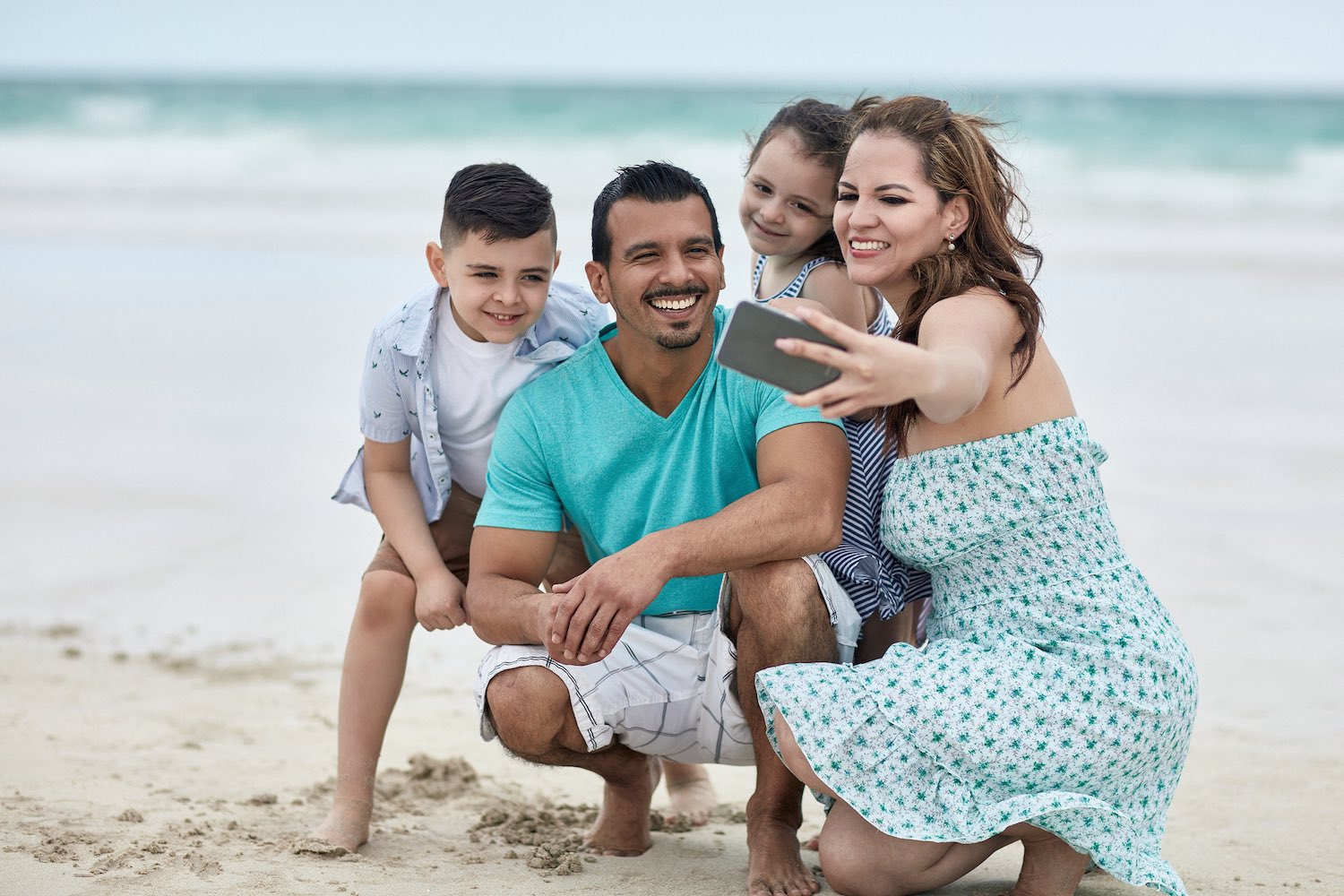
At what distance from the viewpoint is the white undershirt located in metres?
3.31

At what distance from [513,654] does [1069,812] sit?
122 centimetres

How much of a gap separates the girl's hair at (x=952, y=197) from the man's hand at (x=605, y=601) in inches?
24.0

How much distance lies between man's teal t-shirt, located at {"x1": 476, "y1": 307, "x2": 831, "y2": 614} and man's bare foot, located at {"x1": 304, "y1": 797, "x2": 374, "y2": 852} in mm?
748

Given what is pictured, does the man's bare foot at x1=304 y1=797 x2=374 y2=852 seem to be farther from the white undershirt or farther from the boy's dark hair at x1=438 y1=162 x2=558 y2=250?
the boy's dark hair at x1=438 y1=162 x2=558 y2=250

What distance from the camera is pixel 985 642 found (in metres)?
2.70

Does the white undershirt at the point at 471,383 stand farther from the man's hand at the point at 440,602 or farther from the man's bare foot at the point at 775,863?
the man's bare foot at the point at 775,863

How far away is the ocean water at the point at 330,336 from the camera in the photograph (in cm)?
538

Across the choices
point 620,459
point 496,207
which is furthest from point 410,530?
point 496,207

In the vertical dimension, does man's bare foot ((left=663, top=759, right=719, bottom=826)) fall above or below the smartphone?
below

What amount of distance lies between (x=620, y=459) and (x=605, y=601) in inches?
19.1

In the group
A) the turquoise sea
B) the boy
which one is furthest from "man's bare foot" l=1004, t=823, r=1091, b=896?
the turquoise sea

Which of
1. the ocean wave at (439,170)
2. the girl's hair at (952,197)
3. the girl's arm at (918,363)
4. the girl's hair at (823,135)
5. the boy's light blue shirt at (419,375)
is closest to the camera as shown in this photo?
the girl's arm at (918,363)

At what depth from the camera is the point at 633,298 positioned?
3041 millimetres

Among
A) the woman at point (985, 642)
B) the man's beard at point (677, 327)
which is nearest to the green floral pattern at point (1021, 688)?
the woman at point (985, 642)
